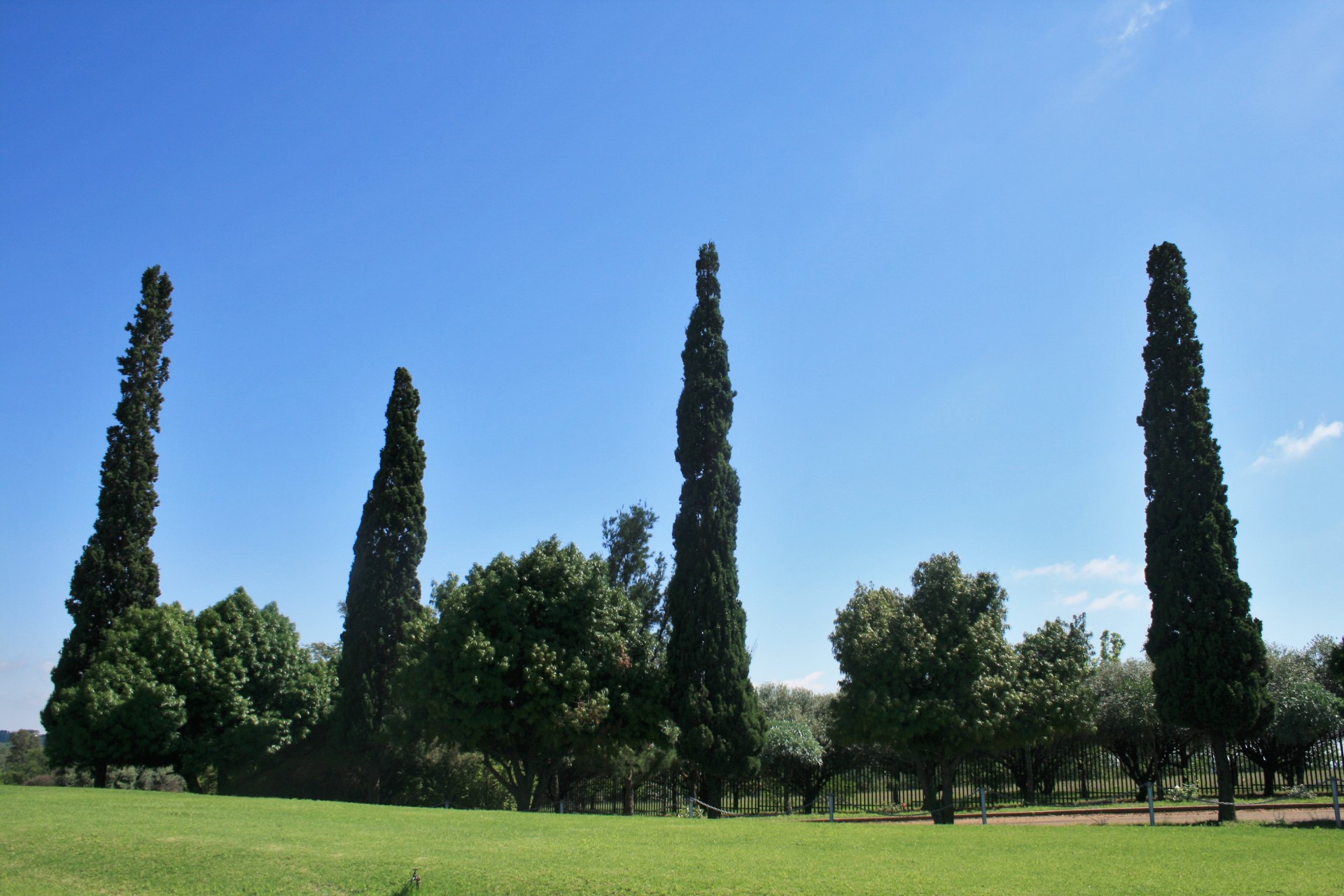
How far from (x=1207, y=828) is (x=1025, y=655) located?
25.5 ft

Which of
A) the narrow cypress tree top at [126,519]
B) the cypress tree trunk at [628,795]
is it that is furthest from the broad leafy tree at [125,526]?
the cypress tree trunk at [628,795]

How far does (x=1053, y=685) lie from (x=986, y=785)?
451 inches

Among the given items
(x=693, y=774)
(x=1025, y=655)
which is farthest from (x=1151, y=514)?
(x=693, y=774)

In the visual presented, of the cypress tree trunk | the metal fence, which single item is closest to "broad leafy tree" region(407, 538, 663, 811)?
the cypress tree trunk

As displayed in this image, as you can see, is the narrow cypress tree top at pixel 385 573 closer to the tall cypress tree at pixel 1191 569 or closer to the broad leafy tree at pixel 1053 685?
the broad leafy tree at pixel 1053 685

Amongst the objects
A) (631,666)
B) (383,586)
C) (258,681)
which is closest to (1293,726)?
(631,666)

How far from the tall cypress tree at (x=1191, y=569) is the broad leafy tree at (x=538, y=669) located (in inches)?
537

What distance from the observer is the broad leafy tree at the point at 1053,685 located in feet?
75.3

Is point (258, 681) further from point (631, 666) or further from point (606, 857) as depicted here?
point (606, 857)

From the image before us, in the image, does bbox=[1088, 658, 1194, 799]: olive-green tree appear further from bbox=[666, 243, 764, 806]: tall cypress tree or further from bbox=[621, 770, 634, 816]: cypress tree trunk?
bbox=[621, 770, 634, 816]: cypress tree trunk

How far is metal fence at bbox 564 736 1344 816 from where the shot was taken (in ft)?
94.3

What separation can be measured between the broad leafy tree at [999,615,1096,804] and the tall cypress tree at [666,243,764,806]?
7.09 meters

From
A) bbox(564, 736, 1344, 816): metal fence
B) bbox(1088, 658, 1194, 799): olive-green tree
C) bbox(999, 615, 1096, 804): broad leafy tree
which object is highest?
bbox(999, 615, 1096, 804): broad leafy tree

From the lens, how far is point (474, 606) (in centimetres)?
2381
